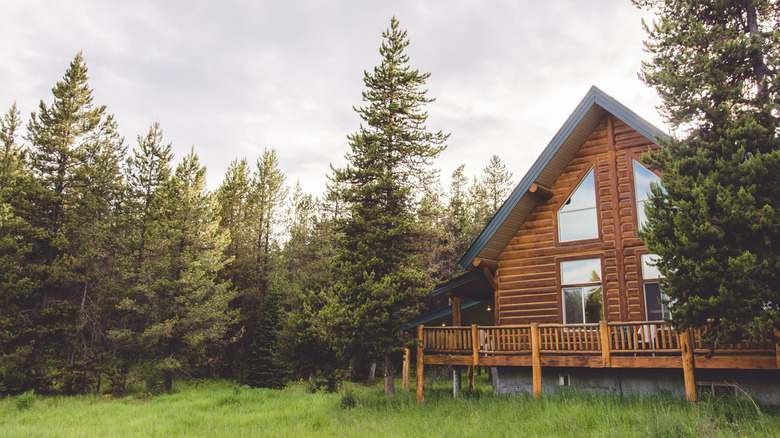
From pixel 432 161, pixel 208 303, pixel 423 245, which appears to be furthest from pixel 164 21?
pixel 208 303

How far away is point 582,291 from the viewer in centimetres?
1380

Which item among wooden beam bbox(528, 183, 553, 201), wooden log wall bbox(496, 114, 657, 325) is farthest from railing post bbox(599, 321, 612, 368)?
wooden beam bbox(528, 183, 553, 201)

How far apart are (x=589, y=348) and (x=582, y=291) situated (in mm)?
1891

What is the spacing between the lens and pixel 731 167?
8648 mm

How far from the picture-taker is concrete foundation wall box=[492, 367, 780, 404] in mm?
10469

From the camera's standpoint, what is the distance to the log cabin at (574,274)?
12.0m

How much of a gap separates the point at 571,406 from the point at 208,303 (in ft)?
72.6

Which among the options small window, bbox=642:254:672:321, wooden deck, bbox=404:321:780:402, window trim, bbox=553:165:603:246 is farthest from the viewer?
window trim, bbox=553:165:603:246

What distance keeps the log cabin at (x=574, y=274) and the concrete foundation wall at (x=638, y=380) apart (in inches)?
1.1

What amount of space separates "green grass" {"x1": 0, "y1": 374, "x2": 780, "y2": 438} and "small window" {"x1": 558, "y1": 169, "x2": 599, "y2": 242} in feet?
15.9

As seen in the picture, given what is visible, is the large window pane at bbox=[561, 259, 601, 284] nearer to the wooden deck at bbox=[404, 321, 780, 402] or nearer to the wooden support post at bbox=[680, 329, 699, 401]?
the wooden deck at bbox=[404, 321, 780, 402]

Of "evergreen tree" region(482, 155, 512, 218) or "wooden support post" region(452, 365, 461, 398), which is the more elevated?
"evergreen tree" region(482, 155, 512, 218)

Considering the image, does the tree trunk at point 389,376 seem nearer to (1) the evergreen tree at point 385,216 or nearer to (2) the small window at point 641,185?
(1) the evergreen tree at point 385,216

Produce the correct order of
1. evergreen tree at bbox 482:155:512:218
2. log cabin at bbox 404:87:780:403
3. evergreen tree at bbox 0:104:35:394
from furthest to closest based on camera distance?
evergreen tree at bbox 482:155:512:218, evergreen tree at bbox 0:104:35:394, log cabin at bbox 404:87:780:403
